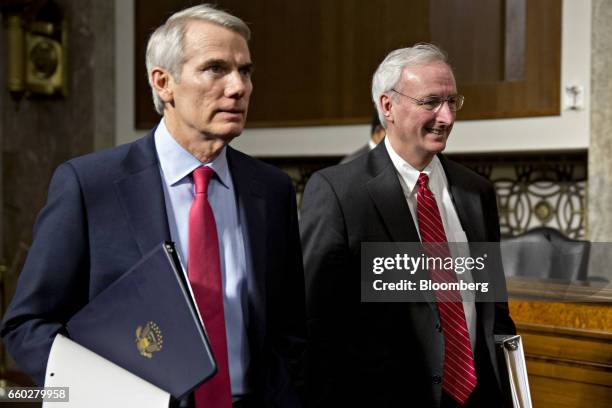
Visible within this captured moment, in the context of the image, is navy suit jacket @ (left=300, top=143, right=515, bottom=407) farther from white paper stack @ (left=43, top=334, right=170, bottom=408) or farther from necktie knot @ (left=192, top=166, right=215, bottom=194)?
white paper stack @ (left=43, top=334, right=170, bottom=408)

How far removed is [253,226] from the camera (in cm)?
176

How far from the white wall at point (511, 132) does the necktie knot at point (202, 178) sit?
292cm

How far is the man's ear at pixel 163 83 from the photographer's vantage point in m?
1.76

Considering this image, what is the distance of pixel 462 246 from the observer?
2.15 m

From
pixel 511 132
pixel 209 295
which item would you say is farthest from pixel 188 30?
pixel 511 132

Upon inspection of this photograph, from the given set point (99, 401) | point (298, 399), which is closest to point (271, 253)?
point (298, 399)

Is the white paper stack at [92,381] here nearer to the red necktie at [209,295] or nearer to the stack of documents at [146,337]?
the stack of documents at [146,337]

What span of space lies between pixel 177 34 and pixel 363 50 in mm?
3252

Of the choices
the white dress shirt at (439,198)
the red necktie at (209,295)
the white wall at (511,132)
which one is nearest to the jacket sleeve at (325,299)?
the white dress shirt at (439,198)

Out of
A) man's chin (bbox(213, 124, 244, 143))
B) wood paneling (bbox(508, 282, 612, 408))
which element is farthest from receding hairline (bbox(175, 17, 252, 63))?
wood paneling (bbox(508, 282, 612, 408))

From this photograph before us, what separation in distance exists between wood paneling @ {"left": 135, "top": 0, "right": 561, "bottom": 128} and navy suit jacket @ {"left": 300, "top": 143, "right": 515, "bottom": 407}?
2.42 m

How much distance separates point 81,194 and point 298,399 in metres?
0.66

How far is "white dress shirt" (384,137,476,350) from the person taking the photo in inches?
83.0

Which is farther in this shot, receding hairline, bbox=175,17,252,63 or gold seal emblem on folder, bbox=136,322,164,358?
receding hairline, bbox=175,17,252,63
